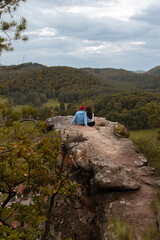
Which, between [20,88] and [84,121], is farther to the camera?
[20,88]

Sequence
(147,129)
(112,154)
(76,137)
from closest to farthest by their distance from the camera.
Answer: (112,154) < (76,137) < (147,129)

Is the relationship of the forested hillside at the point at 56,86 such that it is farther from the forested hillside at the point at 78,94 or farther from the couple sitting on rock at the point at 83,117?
the couple sitting on rock at the point at 83,117

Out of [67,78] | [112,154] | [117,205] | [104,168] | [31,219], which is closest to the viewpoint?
[31,219]

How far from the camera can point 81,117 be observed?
428 inches

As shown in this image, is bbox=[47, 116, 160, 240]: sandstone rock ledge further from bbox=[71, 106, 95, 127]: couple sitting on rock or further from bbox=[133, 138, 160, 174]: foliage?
bbox=[133, 138, 160, 174]: foliage

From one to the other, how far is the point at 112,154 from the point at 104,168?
172 centimetres

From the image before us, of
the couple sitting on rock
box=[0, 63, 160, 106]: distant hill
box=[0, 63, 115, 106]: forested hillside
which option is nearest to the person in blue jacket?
the couple sitting on rock

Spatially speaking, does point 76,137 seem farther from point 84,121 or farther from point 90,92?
point 90,92

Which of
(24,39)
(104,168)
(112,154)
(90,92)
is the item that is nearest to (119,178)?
(104,168)

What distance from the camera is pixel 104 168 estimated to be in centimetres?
636

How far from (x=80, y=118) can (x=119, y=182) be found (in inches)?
227

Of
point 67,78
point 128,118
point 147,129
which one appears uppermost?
point 67,78

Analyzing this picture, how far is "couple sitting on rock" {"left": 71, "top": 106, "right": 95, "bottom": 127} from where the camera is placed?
10.7m

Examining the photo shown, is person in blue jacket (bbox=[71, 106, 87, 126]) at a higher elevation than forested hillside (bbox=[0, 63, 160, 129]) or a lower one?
higher
